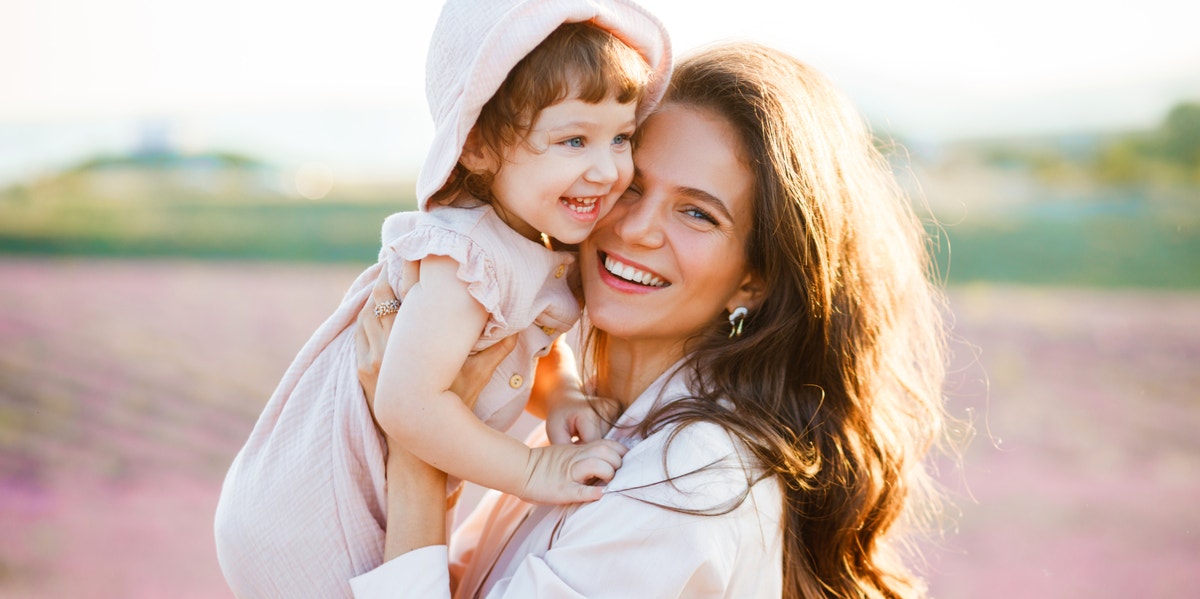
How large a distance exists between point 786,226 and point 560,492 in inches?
29.3

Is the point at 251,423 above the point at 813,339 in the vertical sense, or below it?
below

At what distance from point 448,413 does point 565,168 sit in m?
0.49

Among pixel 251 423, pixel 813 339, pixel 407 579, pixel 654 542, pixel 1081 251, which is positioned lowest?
pixel 251 423

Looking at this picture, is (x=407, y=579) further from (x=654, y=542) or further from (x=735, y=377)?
(x=735, y=377)

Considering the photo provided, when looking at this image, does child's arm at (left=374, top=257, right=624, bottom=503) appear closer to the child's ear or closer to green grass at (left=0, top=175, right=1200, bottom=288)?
the child's ear

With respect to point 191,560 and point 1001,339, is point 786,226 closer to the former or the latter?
point 191,560

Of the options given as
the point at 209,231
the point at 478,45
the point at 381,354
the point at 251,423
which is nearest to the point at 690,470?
the point at 381,354

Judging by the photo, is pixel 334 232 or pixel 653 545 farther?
pixel 334 232

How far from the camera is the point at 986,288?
1031cm

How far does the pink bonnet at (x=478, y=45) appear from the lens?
1655 mm

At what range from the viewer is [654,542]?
5.50 feet

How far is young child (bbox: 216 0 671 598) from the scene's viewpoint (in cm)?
169

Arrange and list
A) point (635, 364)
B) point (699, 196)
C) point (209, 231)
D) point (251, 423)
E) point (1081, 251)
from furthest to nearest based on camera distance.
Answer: point (209, 231), point (1081, 251), point (251, 423), point (635, 364), point (699, 196)

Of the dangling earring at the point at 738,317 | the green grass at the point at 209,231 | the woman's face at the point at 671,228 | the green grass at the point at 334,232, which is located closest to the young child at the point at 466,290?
the woman's face at the point at 671,228
